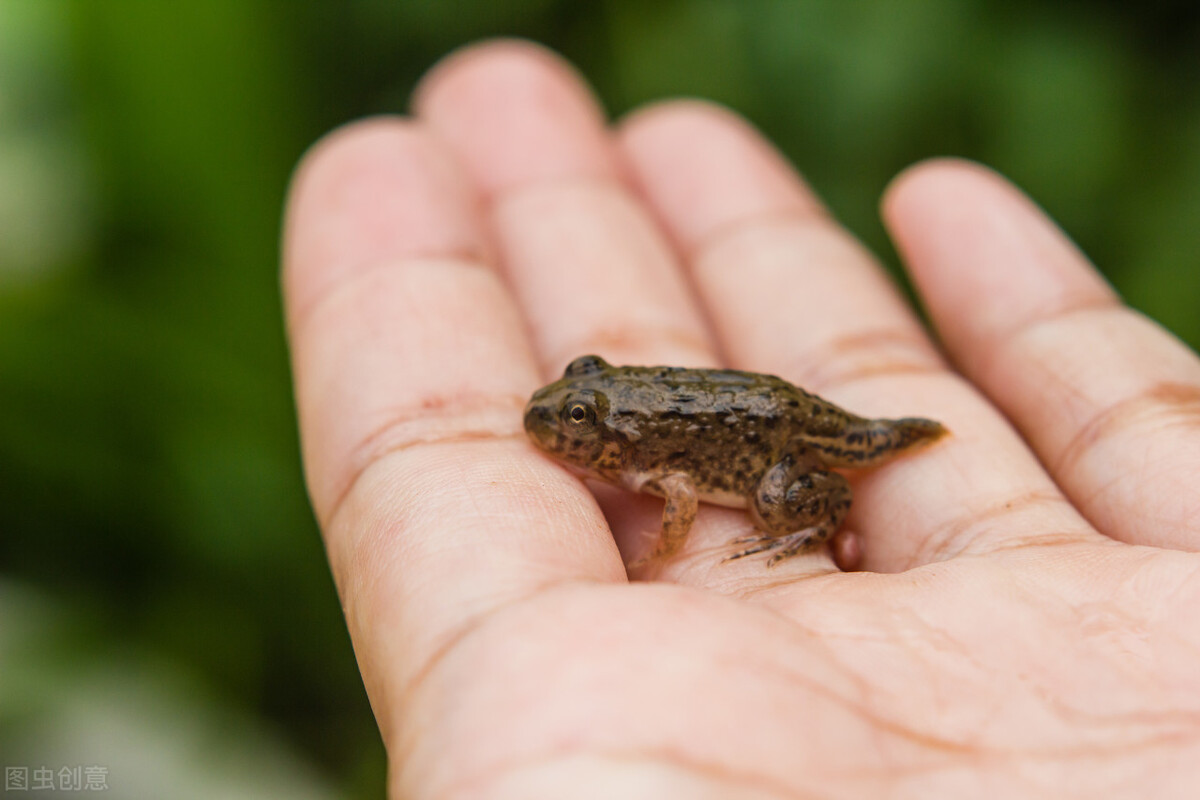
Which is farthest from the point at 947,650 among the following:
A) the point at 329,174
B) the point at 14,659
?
the point at 14,659

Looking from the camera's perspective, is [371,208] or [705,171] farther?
[705,171]

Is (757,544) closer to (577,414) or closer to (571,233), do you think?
(577,414)

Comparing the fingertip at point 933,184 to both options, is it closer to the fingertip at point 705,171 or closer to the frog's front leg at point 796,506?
the fingertip at point 705,171

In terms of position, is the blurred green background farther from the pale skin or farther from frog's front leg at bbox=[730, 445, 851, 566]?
frog's front leg at bbox=[730, 445, 851, 566]

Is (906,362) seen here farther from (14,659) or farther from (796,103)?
(14,659)

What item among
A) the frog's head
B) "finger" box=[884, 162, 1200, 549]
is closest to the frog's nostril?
the frog's head

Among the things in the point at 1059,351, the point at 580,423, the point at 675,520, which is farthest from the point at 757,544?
the point at 1059,351

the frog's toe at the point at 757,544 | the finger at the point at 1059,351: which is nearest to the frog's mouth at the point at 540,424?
the frog's toe at the point at 757,544
